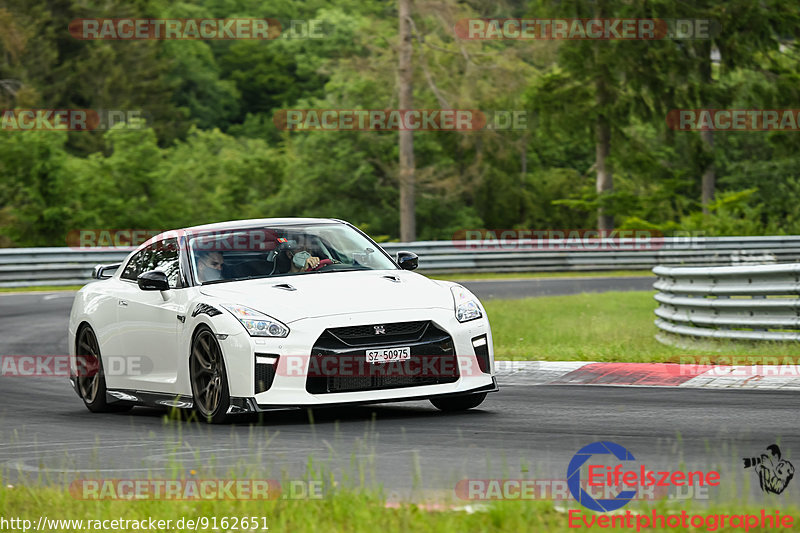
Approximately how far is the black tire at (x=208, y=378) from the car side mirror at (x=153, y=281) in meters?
0.68

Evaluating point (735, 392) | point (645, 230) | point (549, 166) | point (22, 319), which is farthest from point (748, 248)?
point (549, 166)

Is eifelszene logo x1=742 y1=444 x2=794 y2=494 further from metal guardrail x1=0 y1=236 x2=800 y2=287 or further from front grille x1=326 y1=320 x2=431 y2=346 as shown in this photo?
metal guardrail x1=0 y1=236 x2=800 y2=287

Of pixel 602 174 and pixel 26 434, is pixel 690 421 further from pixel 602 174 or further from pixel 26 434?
pixel 602 174

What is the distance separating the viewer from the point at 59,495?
20.6ft

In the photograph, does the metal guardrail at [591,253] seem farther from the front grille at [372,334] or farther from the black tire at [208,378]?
the front grille at [372,334]

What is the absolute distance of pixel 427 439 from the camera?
791 centimetres

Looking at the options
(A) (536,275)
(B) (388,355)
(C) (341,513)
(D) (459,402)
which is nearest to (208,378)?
(B) (388,355)

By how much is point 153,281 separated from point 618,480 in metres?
4.75

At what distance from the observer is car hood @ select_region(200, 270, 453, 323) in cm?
885

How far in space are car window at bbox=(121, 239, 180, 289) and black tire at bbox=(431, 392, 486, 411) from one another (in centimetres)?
221

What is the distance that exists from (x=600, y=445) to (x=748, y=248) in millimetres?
29307

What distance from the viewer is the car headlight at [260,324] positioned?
8734 mm

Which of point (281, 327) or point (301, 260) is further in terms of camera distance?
point (301, 260)

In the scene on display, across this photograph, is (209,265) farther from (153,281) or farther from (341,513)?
(341,513)
